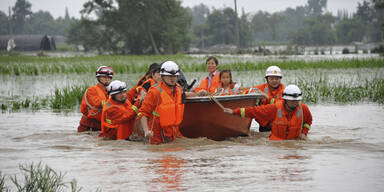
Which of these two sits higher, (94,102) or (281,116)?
(94,102)

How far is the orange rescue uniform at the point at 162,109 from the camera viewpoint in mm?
7379

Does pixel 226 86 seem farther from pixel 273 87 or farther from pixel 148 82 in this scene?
pixel 148 82

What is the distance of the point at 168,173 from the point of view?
621 cm

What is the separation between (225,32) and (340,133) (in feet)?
309

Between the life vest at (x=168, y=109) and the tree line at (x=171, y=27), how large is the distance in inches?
1478

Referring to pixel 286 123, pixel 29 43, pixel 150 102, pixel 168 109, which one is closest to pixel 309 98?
pixel 286 123

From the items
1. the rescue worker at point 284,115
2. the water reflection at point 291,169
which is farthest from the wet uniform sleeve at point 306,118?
the water reflection at point 291,169

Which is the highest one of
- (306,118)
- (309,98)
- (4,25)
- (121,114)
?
(4,25)

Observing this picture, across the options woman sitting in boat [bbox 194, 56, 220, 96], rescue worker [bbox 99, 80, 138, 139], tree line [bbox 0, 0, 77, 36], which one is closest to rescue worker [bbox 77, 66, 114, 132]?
rescue worker [bbox 99, 80, 138, 139]

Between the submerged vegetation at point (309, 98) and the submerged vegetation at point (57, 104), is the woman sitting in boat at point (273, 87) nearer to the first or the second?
the submerged vegetation at point (309, 98)

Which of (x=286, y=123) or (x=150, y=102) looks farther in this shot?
(x=286, y=123)

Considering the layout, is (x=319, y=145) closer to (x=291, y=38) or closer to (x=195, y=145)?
(x=195, y=145)

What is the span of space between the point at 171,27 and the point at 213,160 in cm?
5800

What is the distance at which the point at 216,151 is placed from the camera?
7676 mm
